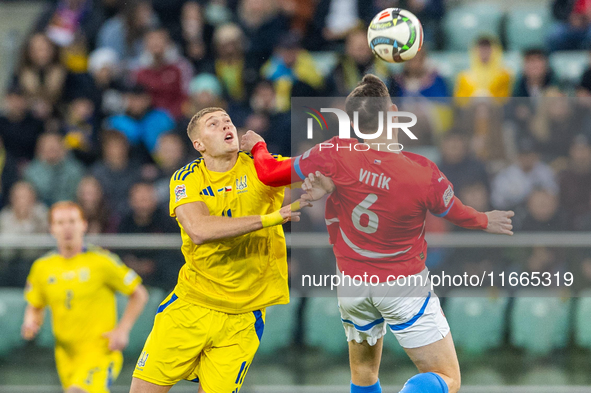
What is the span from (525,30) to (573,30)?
609 millimetres

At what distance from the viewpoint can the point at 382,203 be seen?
183 inches

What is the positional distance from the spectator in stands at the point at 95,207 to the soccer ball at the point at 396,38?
340 centimetres

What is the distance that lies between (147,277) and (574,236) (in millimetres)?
3653

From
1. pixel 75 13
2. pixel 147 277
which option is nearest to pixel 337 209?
pixel 147 277

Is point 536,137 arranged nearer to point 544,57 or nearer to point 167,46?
point 544,57

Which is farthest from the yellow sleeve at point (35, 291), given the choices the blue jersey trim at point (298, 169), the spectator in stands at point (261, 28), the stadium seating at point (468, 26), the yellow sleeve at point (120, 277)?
the stadium seating at point (468, 26)

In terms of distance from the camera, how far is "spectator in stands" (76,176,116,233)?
7297 millimetres

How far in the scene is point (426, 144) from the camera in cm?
744

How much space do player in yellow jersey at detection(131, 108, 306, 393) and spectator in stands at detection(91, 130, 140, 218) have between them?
2.83m

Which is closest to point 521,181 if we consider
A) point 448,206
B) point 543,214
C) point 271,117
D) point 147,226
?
point 543,214

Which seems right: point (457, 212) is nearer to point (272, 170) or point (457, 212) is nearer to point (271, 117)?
point (272, 170)

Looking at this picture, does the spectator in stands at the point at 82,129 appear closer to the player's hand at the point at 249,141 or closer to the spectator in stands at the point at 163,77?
the spectator in stands at the point at 163,77

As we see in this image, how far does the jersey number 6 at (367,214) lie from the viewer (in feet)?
15.3

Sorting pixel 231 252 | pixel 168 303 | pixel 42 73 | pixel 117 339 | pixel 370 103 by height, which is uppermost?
pixel 42 73
